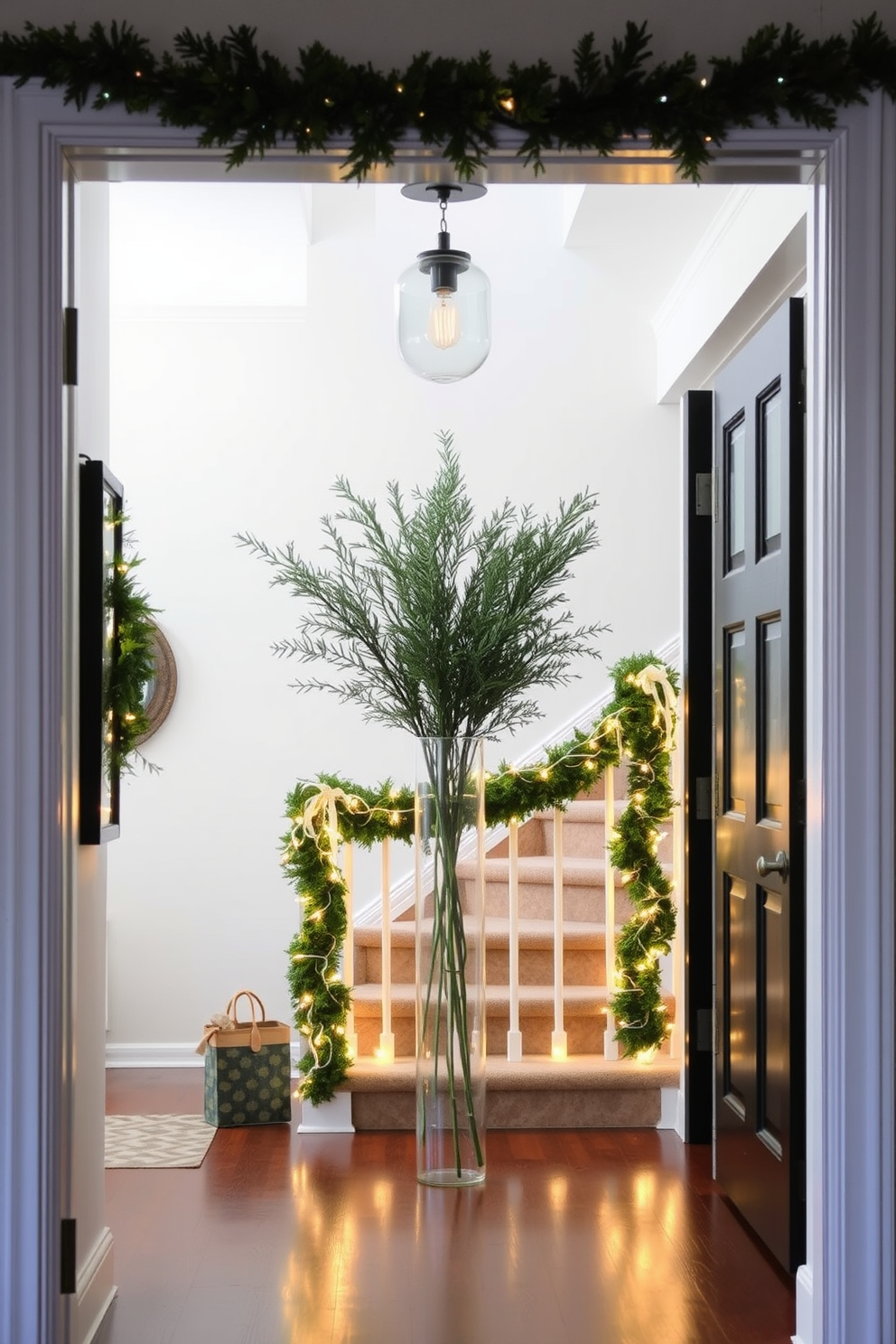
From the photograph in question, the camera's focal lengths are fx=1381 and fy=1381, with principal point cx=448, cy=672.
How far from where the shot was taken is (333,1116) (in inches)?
191

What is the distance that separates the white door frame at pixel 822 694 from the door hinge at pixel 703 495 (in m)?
2.05

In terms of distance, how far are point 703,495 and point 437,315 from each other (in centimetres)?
123

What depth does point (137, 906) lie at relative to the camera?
6219 mm

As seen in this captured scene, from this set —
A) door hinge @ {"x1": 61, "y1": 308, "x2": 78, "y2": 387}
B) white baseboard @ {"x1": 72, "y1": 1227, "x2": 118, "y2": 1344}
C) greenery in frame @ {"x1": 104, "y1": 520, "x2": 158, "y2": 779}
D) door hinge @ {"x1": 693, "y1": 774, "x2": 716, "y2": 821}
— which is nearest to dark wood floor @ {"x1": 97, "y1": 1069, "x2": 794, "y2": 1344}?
white baseboard @ {"x1": 72, "y1": 1227, "x2": 118, "y2": 1344}

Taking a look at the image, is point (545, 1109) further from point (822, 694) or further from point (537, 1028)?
point (822, 694)

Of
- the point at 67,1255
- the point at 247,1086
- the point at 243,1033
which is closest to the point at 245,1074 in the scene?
the point at 247,1086

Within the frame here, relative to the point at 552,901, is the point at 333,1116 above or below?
below

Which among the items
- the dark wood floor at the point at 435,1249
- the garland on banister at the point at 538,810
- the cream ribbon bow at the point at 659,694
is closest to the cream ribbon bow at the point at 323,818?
the garland on banister at the point at 538,810

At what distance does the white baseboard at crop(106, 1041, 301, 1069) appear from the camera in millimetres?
6156

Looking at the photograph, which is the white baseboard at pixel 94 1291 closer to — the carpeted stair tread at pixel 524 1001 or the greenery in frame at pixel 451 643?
the greenery in frame at pixel 451 643

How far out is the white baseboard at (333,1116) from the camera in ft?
15.9

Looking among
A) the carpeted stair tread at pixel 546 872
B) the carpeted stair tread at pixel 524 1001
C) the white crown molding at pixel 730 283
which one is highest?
the white crown molding at pixel 730 283
